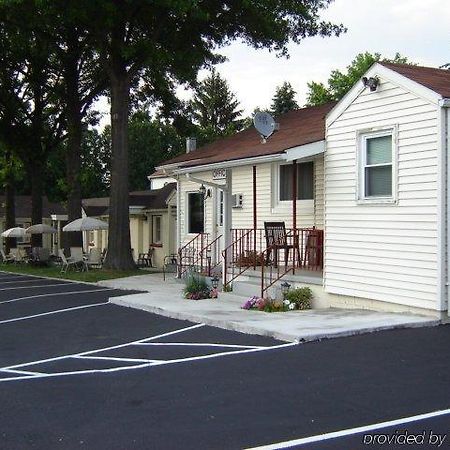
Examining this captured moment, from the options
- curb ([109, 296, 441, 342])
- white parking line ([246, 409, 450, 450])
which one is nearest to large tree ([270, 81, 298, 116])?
curb ([109, 296, 441, 342])

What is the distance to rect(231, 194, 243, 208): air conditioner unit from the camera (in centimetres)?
1845

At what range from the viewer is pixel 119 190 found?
23.8 m

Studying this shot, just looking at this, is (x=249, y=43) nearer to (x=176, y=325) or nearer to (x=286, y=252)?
(x=286, y=252)

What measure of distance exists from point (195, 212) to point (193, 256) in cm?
184

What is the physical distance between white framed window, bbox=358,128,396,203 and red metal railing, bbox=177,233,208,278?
6.91 meters

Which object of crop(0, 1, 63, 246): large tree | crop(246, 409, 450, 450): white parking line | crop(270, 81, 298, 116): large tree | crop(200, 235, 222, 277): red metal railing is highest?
crop(270, 81, 298, 116): large tree

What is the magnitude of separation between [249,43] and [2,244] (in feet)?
98.6

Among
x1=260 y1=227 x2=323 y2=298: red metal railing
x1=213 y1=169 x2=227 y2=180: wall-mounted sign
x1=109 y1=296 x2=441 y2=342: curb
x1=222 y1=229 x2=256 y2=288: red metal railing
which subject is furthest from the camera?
x1=213 y1=169 x2=227 y2=180: wall-mounted sign

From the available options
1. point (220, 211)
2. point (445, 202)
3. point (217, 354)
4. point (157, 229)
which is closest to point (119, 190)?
point (220, 211)

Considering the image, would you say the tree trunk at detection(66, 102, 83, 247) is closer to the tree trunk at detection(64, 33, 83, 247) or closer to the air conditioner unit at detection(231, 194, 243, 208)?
the tree trunk at detection(64, 33, 83, 247)

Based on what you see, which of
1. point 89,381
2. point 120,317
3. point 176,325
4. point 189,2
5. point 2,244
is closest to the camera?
point 89,381

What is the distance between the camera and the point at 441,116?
34.7 ft

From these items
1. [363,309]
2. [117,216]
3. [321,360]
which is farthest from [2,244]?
[321,360]

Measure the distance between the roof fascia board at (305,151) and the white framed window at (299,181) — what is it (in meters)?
2.47
